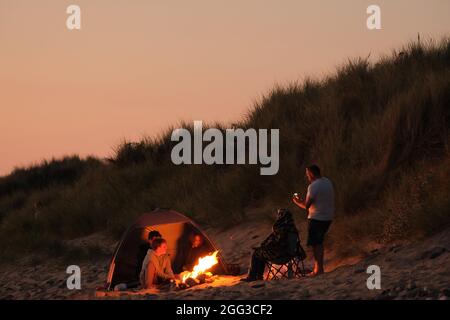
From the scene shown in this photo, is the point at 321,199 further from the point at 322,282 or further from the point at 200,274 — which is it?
the point at 200,274

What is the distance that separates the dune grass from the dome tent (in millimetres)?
2469

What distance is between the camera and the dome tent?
14078 millimetres

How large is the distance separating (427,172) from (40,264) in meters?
9.47

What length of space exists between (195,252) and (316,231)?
3.21 metres

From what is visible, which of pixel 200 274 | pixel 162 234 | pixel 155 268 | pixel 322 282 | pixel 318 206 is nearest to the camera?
pixel 322 282

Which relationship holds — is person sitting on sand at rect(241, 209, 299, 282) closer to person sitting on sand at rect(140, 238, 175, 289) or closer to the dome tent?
person sitting on sand at rect(140, 238, 175, 289)

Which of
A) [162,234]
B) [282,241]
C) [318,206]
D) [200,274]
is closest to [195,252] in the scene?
[162,234]

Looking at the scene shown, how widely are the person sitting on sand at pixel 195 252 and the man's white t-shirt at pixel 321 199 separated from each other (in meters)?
3.07

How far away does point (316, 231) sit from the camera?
→ 485 inches

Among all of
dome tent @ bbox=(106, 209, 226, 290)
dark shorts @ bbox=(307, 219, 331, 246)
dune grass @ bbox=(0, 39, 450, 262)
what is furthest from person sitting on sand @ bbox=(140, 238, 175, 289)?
dune grass @ bbox=(0, 39, 450, 262)

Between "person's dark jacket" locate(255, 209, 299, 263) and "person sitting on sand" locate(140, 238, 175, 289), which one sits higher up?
"person's dark jacket" locate(255, 209, 299, 263)

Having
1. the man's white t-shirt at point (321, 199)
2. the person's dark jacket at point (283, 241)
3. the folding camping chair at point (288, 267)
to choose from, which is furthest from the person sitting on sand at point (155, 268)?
the man's white t-shirt at point (321, 199)

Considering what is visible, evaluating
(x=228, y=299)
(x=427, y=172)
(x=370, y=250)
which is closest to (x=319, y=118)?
(x=427, y=172)

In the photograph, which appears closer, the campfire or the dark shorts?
the dark shorts
